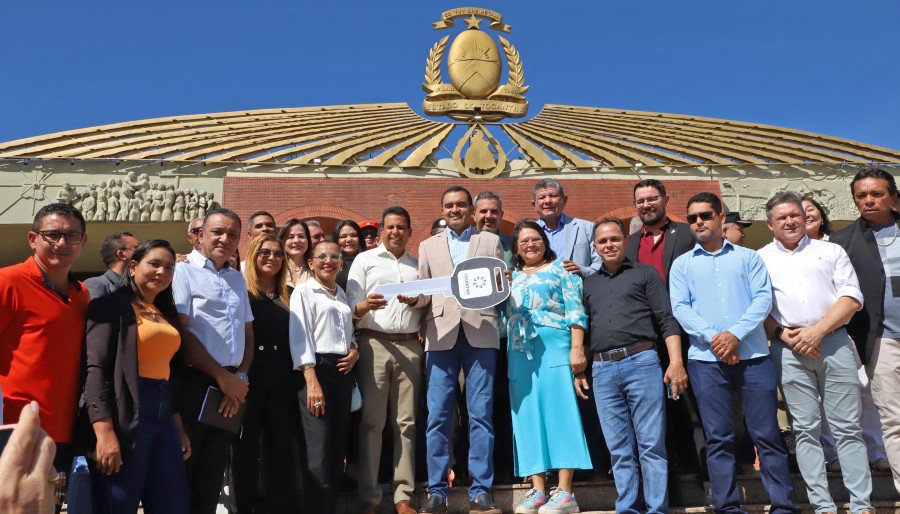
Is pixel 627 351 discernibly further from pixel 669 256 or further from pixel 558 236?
pixel 558 236

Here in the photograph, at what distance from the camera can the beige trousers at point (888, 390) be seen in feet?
13.7

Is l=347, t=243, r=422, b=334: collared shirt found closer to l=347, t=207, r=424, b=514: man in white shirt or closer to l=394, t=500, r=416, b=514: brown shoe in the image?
l=347, t=207, r=424, b=514: man in white shirt

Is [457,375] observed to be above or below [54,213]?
below

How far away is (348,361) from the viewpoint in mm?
4273

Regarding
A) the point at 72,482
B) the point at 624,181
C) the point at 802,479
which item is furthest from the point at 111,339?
the point at 624,181

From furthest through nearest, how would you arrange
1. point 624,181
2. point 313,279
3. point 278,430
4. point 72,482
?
point 624,181
point 313,279
point 278,430
point 72,482

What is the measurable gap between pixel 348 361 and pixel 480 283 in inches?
32.2

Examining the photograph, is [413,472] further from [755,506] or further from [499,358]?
[755,506]

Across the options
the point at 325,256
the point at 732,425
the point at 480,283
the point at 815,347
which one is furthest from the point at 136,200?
the point at 815,347

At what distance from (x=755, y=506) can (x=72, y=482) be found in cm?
329

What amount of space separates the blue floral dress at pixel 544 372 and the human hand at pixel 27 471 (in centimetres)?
284

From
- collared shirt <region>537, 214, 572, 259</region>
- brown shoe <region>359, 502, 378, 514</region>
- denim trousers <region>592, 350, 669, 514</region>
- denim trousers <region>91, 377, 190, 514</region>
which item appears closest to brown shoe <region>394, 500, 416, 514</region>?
brown shoe <region>359, 502, 378, 514</region>

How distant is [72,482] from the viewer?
3.13 meters

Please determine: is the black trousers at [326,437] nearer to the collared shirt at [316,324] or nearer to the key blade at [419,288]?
the collared shirt at [316,324]
